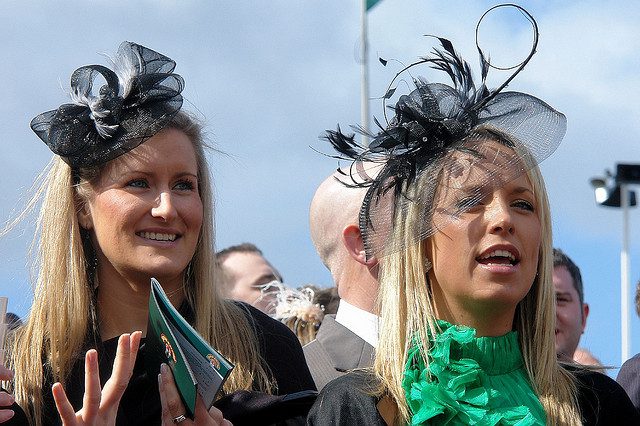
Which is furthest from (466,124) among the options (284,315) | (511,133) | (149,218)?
(284,315)

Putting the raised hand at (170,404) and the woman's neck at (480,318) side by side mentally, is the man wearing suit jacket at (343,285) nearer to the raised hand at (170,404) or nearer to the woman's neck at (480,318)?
the woman's neck at (480,318)

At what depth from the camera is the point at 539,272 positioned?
337cm

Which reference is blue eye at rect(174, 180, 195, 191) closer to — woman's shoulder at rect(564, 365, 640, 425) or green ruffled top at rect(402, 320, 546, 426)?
green ruffled top at rect(402, 320, 546, 426)

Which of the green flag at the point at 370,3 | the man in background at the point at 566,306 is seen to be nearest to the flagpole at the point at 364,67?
the green flag at the point at 370,3

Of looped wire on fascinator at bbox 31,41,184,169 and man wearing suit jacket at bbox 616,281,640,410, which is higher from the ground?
looped wire on fascinator at bbox 31,41,184,169

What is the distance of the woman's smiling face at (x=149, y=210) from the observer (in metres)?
3.69

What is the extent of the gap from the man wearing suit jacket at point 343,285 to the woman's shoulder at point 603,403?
87cm

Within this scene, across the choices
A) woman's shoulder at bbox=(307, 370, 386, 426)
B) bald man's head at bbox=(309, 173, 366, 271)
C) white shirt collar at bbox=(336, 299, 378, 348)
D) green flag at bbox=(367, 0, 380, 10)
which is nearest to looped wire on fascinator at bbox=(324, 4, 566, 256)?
woman's shoulder at bbox=(307, 370, 386, 426)

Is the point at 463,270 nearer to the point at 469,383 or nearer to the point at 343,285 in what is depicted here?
the point at 469,383

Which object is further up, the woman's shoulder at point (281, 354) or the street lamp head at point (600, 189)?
the street lamp head at point (600, 189)

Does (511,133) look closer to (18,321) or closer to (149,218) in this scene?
(149,218)

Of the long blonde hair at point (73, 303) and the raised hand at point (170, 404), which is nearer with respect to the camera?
the raised hand at point (170, 404)

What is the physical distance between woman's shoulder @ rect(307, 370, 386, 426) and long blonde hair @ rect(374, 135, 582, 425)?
0.07 metres

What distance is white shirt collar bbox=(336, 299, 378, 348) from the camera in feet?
14.0
